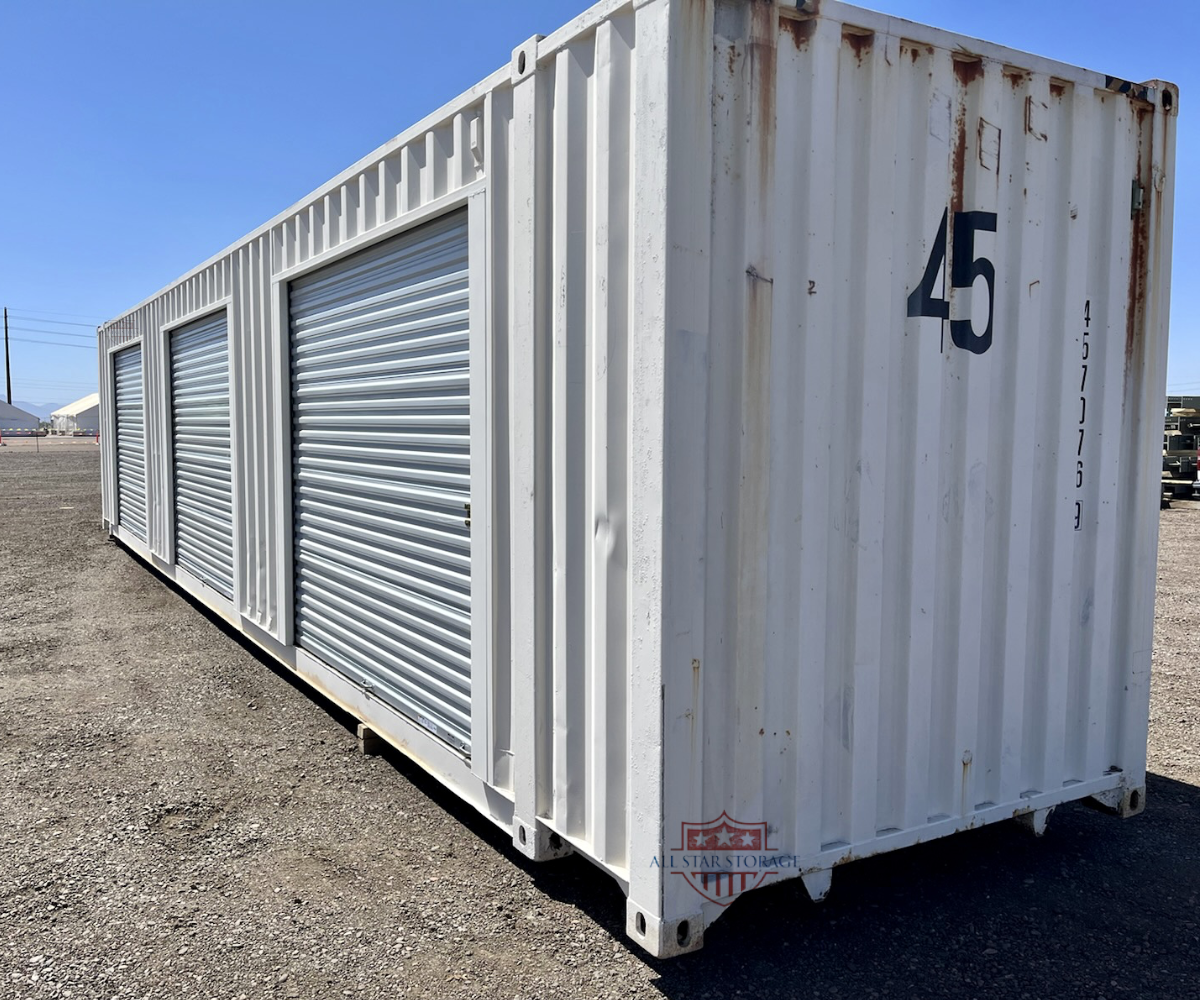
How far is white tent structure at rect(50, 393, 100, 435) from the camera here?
87.0 metres

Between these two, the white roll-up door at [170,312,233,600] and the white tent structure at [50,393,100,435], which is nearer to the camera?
the white roll-up door at [170,312,233,600]

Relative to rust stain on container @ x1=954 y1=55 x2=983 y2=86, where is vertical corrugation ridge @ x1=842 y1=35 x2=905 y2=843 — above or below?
below

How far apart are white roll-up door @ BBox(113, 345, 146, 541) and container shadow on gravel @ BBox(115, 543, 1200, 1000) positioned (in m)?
8.73

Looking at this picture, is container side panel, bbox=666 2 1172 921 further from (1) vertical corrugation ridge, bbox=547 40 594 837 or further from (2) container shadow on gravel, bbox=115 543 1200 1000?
(1) vertical corrugation ridge, bbox=547 40 594 837

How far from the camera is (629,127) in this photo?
285 cm

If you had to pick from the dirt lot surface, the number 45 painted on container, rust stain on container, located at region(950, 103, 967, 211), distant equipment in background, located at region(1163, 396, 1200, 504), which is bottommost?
the dirt lot surface

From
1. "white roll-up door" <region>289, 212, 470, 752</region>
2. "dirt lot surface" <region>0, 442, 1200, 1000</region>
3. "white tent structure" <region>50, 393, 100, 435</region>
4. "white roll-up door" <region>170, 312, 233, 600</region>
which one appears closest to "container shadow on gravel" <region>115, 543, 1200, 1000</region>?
"dirt lot surface" <region>0, 442, 1200, 1000</region>

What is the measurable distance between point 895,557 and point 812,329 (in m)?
0.84

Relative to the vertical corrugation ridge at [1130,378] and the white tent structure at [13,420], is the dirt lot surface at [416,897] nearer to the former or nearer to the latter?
the vertical corrugation ridge at [1130,378]

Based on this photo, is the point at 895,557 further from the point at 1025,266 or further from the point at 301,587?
the point at 301,587

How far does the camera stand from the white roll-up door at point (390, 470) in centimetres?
Answer: 409

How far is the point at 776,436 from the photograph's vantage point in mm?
2891

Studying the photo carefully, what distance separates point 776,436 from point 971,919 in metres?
1.90

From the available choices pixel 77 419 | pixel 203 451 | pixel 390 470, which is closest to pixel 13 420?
pixel 77 419
